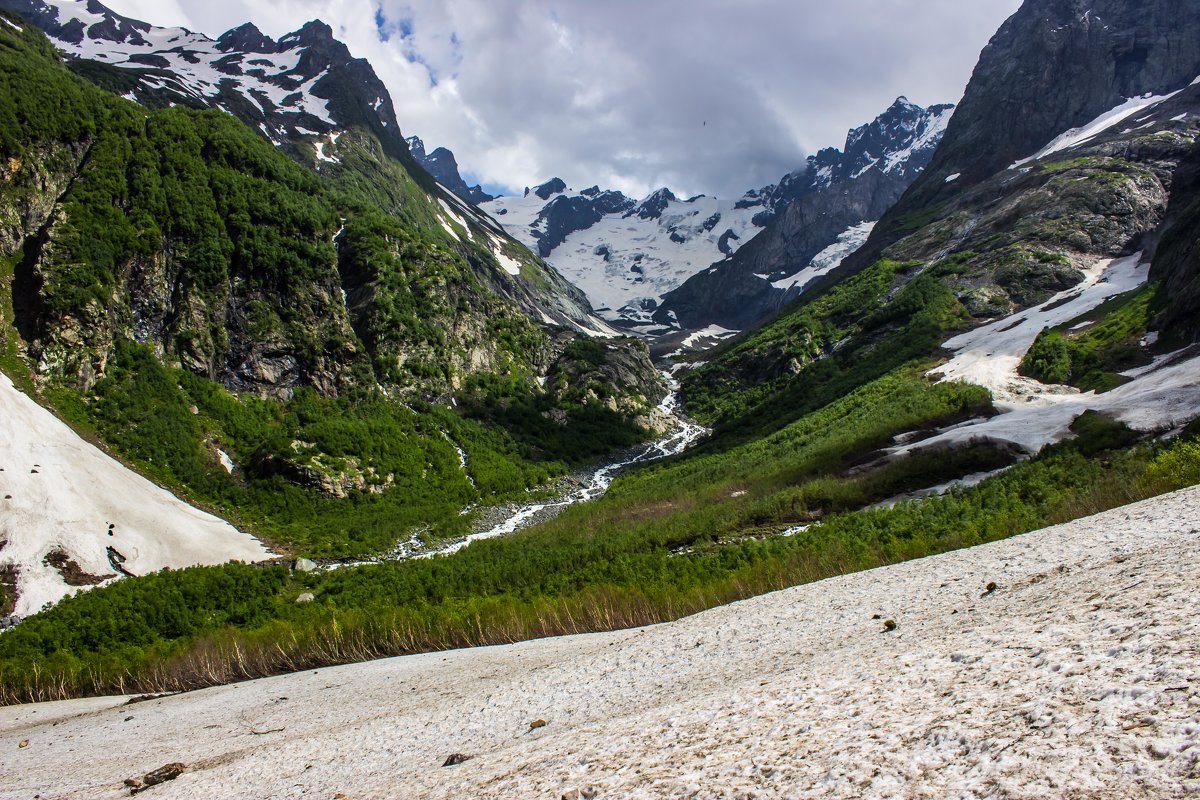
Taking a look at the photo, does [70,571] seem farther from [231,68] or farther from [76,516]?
[231,68]

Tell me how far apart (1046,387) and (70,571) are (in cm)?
6248

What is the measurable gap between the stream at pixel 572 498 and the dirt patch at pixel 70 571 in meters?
14.4

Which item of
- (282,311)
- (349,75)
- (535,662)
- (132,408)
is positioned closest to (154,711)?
(535,662)

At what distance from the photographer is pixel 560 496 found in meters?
64.3

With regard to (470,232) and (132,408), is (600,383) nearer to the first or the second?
(132,408)

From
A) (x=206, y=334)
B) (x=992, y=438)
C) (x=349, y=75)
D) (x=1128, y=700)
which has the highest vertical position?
(x=349, y=75)

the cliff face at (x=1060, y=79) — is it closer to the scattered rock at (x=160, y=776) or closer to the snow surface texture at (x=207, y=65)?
the scattered rock at (x=160, y=776)

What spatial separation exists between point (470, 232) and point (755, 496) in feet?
536

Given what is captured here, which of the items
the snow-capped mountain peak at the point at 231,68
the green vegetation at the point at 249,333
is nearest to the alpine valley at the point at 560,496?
the green vegetation at the point at 249,333

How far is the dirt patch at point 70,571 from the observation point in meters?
31.9

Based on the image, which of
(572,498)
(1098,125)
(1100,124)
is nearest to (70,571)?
(572,498)

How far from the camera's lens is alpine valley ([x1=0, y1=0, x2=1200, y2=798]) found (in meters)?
5.44

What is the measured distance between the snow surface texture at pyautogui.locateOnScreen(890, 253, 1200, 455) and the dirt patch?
45967mm

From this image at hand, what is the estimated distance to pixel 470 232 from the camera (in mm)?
182500
